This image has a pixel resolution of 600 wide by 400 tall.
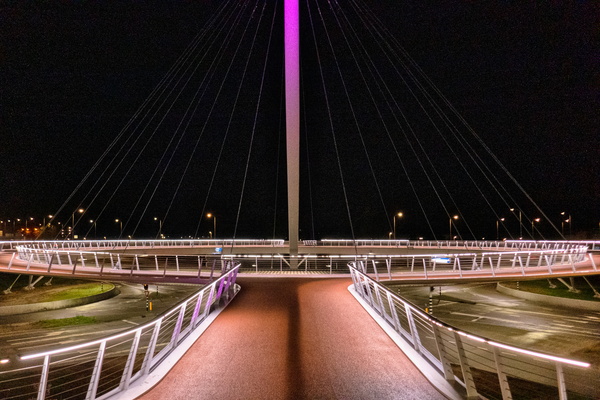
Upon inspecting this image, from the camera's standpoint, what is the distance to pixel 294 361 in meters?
8.21

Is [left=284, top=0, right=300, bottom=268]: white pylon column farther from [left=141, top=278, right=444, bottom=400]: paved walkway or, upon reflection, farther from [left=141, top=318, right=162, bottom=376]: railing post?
[left=141, top=318, right=162, bottom=376]: railing post

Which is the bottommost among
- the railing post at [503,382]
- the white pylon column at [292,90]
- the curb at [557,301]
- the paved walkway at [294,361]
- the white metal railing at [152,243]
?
the curb at [557,301]

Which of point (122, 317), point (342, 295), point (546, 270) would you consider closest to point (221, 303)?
point (342, 295)

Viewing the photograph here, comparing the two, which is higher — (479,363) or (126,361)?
(126,361)

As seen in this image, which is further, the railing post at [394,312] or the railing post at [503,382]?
the railing post at [394,312]

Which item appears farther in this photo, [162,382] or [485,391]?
[485,391]

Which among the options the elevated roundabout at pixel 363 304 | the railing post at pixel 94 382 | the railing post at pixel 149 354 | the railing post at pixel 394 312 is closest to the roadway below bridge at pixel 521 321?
the elevated roundabout at pixel 363 304

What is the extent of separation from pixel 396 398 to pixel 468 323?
61.8 feet

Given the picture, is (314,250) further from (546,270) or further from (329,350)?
(329,350)

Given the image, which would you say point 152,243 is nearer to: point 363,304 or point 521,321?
point 521,321

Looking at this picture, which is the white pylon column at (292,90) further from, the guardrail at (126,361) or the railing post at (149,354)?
the railing post at (149,354)

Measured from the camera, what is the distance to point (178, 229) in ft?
392

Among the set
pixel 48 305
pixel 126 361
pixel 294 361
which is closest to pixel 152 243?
pixel 48 305

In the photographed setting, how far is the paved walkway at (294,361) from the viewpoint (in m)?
6.60
